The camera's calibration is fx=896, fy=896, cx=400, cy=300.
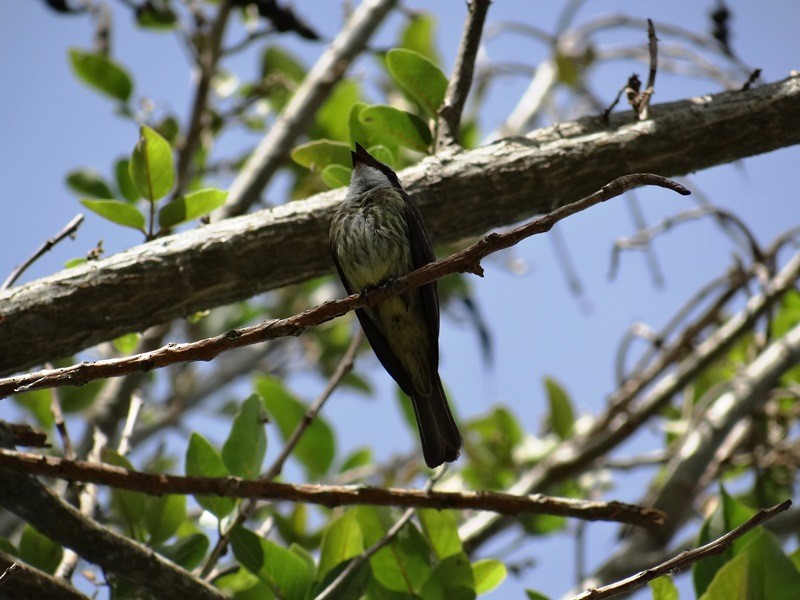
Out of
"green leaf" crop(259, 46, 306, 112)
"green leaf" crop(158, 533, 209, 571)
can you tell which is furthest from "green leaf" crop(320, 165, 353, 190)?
"green leaf" crop(259, 46, 306, 112)

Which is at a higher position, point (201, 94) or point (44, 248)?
point (201, 94)

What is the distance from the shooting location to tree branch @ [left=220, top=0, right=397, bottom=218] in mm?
4312

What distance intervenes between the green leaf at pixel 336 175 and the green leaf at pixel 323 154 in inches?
5.2

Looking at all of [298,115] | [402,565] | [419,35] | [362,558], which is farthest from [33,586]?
[419,35]

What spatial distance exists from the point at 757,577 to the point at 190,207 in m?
2.07

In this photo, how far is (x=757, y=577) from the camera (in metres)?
2.40

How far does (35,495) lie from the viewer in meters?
2.62

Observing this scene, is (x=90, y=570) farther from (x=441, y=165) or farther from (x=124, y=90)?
(x=124, y=90)

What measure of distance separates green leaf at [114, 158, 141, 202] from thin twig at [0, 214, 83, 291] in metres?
0.75

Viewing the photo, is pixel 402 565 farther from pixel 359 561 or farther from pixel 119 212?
pixel 119 212

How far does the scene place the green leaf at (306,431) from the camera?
147 inches

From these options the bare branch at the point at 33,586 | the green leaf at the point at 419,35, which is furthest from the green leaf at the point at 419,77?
the green leaf at the point at 419,35

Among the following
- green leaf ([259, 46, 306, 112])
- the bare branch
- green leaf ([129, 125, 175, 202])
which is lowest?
the bare branch

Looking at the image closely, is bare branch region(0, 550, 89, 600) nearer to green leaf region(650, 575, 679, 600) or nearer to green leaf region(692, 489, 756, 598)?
green leaf region(650, 575, 679, 600)
